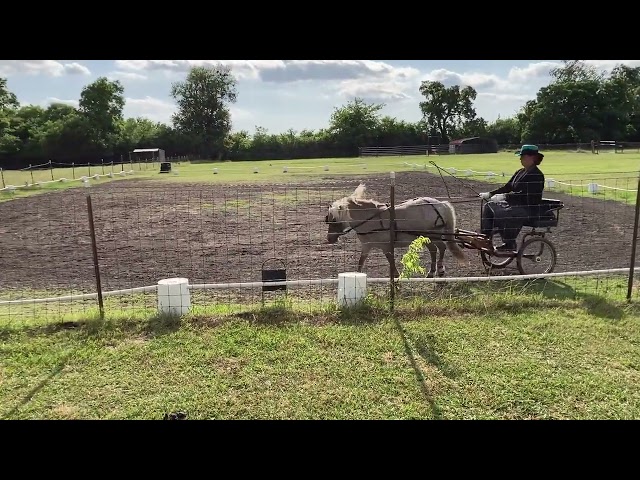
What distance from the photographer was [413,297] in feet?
19.2

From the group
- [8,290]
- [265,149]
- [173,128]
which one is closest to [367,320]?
[8,290]

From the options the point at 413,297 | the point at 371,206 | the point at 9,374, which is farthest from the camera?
the point at 371,206

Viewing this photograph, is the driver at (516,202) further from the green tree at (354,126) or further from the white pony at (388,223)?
the green tree at (354,126)

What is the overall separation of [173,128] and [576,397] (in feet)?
214

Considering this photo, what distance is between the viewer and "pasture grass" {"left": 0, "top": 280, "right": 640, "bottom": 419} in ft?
12.1

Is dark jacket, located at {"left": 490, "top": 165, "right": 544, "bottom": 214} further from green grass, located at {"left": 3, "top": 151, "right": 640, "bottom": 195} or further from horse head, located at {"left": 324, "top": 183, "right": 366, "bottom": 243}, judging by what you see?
green grass, located at {"left": 3, "top": 151, "right": 640, "bottom": 195}

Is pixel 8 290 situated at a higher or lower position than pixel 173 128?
lower

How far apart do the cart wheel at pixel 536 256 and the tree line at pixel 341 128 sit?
1740 inches

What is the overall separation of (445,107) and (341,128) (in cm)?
1304

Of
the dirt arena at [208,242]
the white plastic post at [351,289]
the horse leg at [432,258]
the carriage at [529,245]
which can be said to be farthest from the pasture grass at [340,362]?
the dirt arena at [208,242]

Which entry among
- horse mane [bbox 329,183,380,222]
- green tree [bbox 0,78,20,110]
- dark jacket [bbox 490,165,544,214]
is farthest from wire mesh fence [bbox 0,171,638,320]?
green tree [bbox 0,78,20,110]

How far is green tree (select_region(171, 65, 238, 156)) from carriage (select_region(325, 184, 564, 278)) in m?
59.8

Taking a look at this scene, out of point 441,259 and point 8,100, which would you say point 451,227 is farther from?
point 8,100
